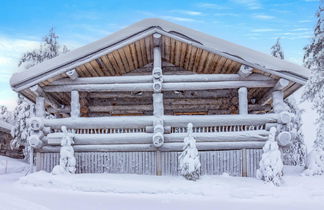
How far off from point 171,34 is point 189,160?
15.0 ft

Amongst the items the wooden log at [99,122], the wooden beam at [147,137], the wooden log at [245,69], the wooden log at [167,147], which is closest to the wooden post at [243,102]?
the wooden log at [245,69]

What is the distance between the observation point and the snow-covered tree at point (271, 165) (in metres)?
11.2

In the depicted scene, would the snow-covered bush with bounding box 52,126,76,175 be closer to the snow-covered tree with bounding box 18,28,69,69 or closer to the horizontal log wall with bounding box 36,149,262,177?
the horizontal log wall with bounding box 36,149,262,177

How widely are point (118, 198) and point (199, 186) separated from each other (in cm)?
251

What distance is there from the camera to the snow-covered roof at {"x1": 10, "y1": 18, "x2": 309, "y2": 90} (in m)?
12.6

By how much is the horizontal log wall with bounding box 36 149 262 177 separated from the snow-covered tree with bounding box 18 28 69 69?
13.6 meters

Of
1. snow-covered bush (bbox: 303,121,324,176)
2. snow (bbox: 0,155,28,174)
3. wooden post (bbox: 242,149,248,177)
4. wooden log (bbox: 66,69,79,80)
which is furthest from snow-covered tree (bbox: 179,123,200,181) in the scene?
snow (bbox: 0,155,28,174)

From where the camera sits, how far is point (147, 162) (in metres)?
13.0

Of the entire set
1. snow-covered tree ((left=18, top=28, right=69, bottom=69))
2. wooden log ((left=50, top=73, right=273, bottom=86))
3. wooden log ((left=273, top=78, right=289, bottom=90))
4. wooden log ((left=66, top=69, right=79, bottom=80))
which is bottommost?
wooden log ((left=273, top=78, right=289, bottom=90))

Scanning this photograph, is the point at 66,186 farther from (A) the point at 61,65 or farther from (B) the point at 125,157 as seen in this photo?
(A) the point at 61,65

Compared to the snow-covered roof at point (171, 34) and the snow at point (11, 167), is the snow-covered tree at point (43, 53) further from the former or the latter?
the snow-covered roof at point (171, 34)

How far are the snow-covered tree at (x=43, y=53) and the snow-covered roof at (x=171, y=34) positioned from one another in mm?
12630

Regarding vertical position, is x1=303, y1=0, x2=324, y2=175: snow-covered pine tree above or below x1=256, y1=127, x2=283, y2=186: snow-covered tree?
above

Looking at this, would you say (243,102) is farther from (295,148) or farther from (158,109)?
(295,148)
